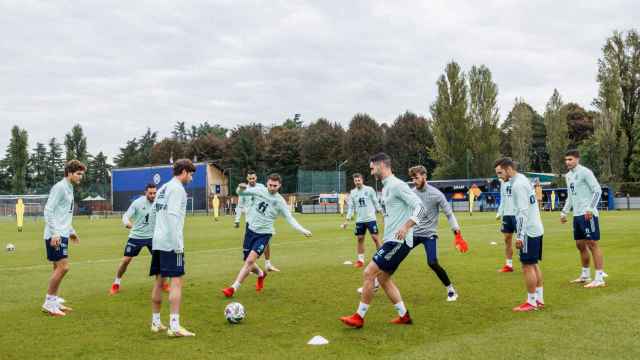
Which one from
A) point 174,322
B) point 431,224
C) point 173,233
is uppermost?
point 173,233

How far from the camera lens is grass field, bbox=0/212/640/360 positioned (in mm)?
7492

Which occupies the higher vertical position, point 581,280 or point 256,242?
point 256,242

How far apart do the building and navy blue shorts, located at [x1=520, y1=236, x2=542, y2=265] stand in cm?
6998

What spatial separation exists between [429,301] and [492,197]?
52.5 meters

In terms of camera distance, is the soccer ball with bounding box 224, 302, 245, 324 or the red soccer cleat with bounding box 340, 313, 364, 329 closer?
the red soccer cleat with bounding box 340, 313, 364, 329

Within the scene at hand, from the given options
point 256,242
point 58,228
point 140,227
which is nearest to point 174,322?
point 58,228

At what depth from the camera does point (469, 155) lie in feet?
241

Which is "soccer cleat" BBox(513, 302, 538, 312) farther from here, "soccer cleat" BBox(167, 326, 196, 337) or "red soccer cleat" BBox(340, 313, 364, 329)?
"soccer cleat" BBox(167, 326, 196, 337)

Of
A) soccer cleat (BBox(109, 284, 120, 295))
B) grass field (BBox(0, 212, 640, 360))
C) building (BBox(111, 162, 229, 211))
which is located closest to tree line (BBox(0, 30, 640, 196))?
building (BBox(111, 162, 229, 211))

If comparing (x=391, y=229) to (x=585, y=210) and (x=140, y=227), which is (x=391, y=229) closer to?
(x=585, y=210)

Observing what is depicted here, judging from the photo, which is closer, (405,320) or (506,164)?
(405,320)

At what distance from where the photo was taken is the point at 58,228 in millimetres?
10344

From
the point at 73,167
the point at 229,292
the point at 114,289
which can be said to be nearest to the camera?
the point at 73,167

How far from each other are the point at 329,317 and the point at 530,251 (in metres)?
3.41
